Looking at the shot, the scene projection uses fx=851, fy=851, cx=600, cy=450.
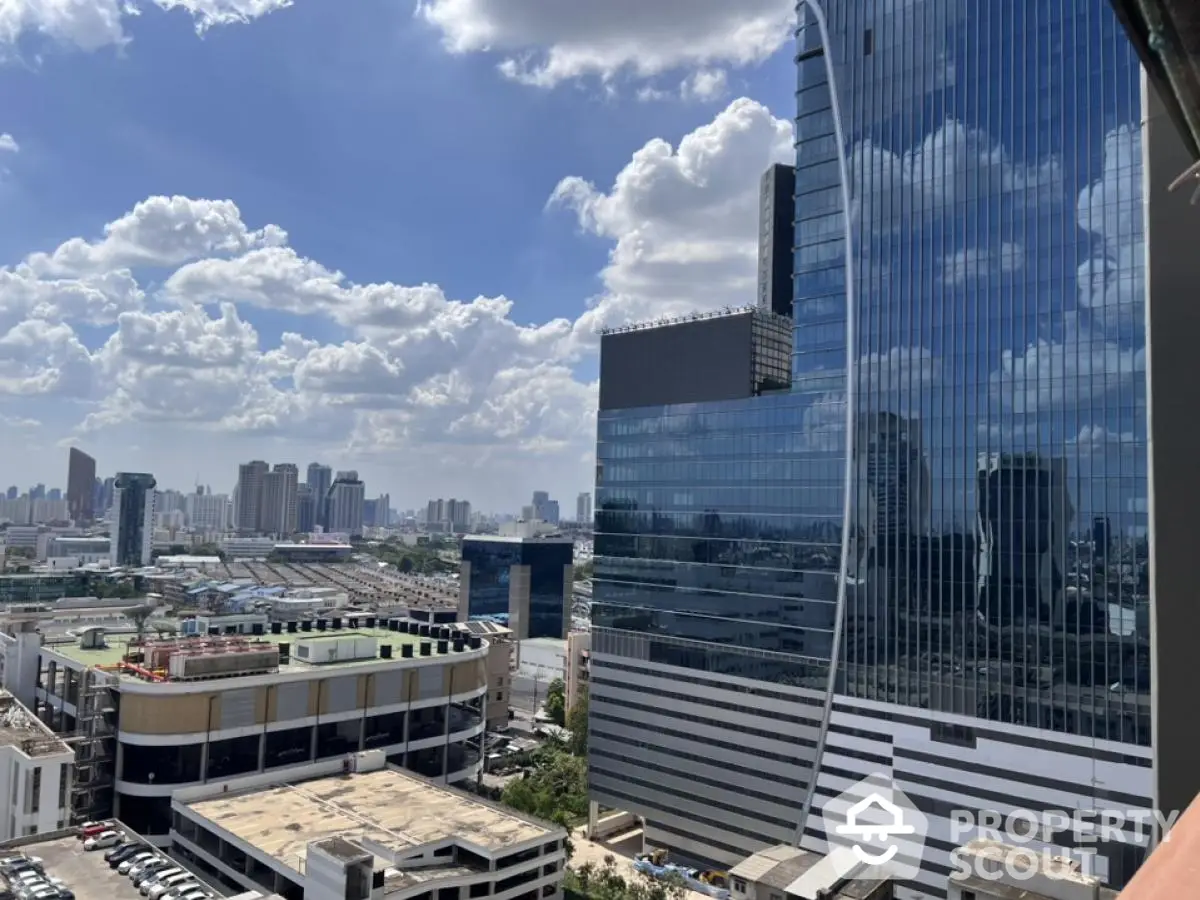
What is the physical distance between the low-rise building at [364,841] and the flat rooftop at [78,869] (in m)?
2.76

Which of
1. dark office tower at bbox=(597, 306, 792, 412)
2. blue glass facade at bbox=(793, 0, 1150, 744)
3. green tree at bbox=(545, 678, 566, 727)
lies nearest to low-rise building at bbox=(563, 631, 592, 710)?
green tree at bbox=(545, 678, 566, 727)

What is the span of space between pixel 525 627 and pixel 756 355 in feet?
237

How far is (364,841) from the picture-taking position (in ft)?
108

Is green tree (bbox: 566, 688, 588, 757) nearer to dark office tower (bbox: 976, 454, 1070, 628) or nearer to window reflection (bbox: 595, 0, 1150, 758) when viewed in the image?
window reflection (bbox: 595, 0, 1150, 758)

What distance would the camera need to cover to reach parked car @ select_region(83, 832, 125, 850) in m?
33.4

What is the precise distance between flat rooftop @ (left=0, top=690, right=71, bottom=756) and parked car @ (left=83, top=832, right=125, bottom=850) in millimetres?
6194

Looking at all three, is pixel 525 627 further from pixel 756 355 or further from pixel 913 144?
pixel 913 144

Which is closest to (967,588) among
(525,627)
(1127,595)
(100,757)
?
(1127,595)

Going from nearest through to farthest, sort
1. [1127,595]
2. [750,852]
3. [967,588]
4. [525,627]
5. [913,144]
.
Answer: [1127,595] → [967,588] → [913,144] → [750,852] → [525,627]

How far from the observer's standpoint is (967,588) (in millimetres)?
36688

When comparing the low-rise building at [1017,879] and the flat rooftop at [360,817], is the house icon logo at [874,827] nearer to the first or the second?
the low-rise building at [1017,879]

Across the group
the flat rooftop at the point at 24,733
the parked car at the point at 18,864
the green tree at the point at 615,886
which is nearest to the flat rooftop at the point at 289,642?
the flat rooftop at the point at 24,733

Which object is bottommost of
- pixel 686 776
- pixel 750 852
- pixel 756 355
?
pixel 750 852

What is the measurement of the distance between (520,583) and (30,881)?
3222 inches
